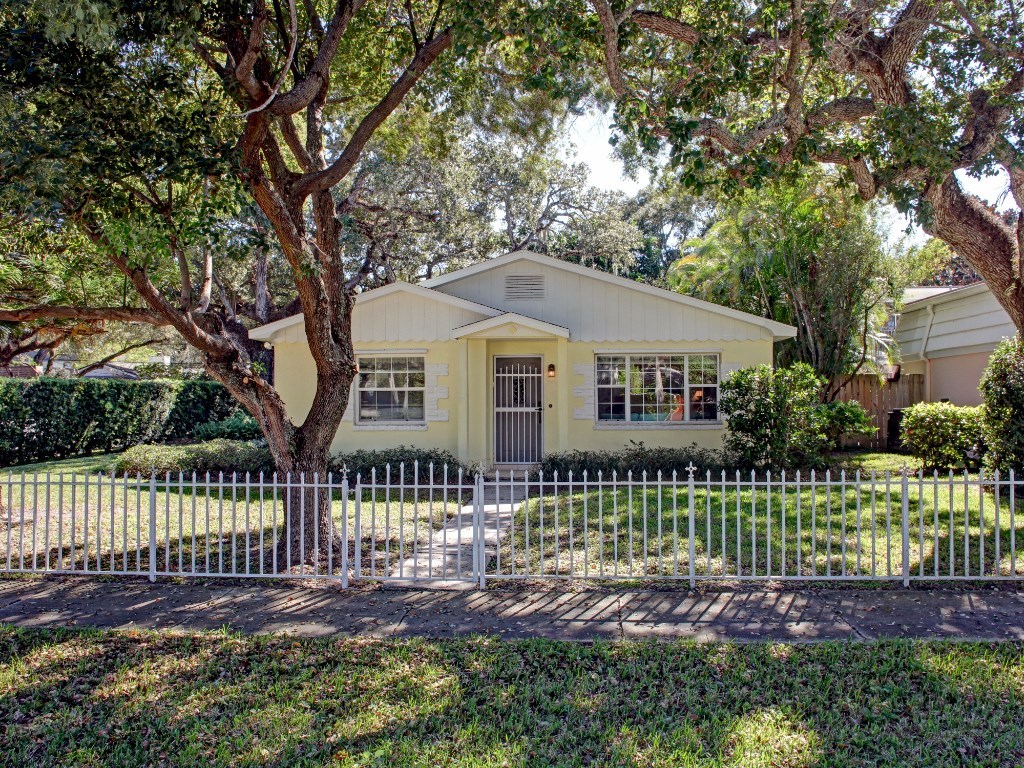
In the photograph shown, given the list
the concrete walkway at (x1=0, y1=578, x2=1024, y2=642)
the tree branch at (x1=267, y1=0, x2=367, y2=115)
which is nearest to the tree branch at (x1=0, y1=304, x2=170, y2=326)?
the tree branch at (x1=267, y1=0, x2=367, y2=115)

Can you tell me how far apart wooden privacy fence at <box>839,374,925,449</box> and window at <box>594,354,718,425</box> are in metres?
5.70

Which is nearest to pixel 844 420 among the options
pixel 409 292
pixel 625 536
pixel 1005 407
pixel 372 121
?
pixel 1005 407

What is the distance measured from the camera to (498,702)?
4.48 m

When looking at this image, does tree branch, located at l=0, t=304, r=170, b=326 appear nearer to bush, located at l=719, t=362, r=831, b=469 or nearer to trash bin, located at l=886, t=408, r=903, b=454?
bush, located at l=719, t=362, r=831, b=469

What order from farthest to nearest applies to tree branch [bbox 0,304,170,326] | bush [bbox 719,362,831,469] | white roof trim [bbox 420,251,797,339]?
1. white roof trim [bbox 420,251,797,339]
2. bush [bbox 719,362,831,469]
3. tree branch [bbox 0,304,170,326]

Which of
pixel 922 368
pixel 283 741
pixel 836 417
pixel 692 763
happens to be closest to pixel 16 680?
pixel 283 741

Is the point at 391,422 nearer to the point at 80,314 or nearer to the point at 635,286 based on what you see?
the point at 635,286

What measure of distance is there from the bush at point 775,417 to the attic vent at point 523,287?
4.28 m

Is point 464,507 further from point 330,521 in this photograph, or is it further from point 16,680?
point 16,680

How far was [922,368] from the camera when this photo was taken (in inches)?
736

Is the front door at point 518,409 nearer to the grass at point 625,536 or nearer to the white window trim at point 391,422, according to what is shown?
the white window trim at point 391,422

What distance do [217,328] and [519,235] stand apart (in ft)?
70.1

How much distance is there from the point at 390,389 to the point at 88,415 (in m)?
8.30

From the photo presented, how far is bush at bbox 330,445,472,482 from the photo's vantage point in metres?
13.7
